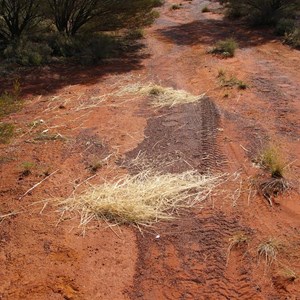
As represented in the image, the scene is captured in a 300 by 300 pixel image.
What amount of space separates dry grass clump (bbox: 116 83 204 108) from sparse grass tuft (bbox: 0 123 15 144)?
9.68 feet

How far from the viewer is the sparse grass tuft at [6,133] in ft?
20.6

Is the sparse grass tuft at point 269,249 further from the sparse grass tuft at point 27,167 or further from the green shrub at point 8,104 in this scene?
the green shrub at point 8,104

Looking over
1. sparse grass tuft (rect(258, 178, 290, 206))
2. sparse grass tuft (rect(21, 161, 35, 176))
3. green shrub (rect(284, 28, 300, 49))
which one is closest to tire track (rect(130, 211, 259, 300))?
sparse grass tuft (rect(258, 178, 290, 206))

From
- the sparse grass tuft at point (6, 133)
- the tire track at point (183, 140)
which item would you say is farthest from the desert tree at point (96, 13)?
the sparse grass tuft at point (6, 133)

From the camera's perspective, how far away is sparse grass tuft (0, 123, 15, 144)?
628 cm

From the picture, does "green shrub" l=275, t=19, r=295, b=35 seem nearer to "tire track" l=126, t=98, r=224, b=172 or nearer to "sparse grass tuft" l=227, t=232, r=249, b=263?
"tire track" l=126, t=98, r=224, b=172

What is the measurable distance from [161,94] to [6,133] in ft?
11.7

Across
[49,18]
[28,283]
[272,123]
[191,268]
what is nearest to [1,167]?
[28,283]

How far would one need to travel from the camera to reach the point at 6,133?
648 centimetres

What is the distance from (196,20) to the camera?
2012 cm

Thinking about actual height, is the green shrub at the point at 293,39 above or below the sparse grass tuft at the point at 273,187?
below

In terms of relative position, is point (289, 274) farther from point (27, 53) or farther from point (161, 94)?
point (27, 53)

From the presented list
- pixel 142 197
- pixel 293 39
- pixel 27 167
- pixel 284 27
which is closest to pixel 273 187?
pixel 142 197

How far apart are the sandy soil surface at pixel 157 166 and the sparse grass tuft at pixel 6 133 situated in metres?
0.10
